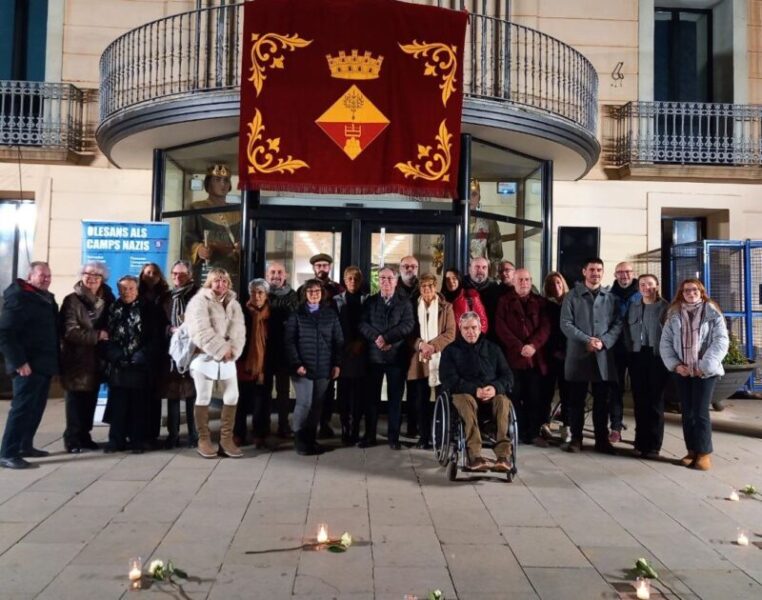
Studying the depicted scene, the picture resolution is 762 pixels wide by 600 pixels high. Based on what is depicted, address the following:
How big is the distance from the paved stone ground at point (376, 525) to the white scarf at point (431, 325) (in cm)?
82

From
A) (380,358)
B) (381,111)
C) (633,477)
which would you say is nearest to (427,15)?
(381,111)

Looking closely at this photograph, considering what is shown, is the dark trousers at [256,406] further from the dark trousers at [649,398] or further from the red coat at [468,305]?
the dark trousers at [649,398]

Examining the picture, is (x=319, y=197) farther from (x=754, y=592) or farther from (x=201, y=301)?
(x=754, y=592)

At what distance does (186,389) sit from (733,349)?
272 inches

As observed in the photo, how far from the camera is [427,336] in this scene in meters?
6.41

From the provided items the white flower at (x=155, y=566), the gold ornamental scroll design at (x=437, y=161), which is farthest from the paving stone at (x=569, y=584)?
the gold ornamental scroll design at (x=437, y=161)

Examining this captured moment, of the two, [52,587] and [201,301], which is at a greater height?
[201,301]

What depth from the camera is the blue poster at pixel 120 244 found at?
751 centimetres

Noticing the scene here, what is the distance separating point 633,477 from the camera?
Result: 561 cm

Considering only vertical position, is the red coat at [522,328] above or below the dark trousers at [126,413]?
above

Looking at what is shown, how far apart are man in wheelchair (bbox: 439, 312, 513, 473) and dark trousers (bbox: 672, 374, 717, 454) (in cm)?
171

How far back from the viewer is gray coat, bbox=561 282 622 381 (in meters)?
6.29

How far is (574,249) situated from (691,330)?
12.8 ft

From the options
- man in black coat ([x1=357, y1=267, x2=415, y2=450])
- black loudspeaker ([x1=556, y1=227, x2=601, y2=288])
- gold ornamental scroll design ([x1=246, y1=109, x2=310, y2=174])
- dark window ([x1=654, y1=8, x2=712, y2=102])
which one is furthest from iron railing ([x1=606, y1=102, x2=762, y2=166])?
man in black coat ([x1=357, y1=267, x2=415, y2=450])
